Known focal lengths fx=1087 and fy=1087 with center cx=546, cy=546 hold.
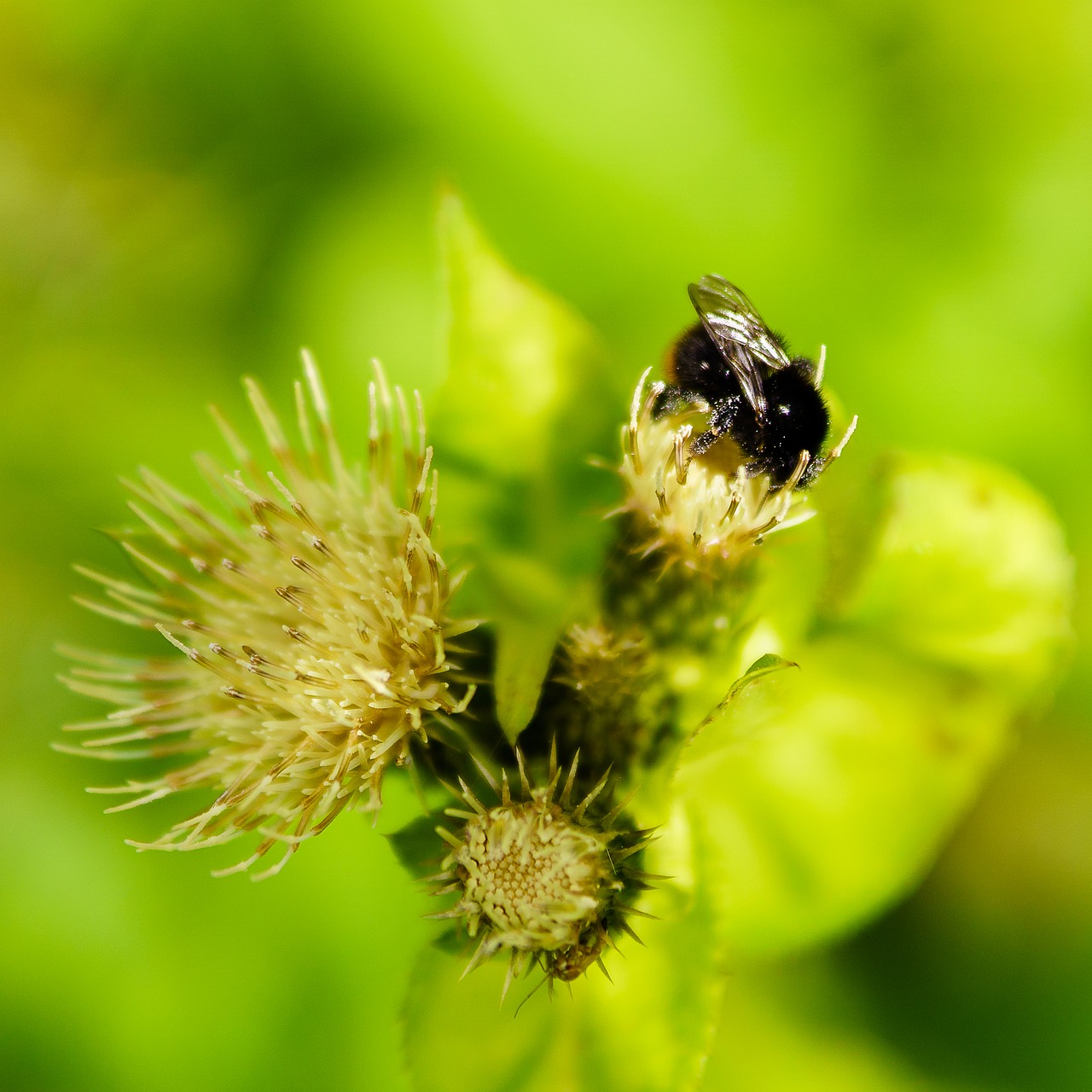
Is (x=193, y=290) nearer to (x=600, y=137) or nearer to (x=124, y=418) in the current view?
(x=124, y=418)

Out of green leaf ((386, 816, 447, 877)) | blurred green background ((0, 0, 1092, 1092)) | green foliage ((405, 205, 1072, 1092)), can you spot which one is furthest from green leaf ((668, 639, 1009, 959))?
green leaf ((386, 816, 447, 877))

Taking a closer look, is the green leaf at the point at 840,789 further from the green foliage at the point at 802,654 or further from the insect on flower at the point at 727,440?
the insect on flower at the point at 727,440

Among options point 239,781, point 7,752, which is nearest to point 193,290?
point 7,752

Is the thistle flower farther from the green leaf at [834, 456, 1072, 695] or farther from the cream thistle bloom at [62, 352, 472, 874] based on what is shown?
the green leaf at [834, 456, 1072, 695]

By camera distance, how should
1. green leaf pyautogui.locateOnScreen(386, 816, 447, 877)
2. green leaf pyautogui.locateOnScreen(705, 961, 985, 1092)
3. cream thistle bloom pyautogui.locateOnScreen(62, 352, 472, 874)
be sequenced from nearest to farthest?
1. green leaf pyautogui.locateOnScreen(386, 816, 447, 877)
2. cream thistle bloom pyautogui.locateOnScreen(62, 352, 472, 874)
3. green leaf pyautogui.locateOnScreen(705, 961, 985, 1092)

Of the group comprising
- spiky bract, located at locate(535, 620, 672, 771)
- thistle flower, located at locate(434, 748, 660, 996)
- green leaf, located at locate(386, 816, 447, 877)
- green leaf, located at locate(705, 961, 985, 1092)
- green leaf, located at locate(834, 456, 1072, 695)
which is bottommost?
green leaf, located at locate(705, 961, 985, 1092)

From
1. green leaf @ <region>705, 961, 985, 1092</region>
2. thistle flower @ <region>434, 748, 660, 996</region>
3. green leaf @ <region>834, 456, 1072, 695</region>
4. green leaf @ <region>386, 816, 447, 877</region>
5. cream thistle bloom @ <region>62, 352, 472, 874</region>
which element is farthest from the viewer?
green leaf @ <region>705, 961, 985, 1092</region>

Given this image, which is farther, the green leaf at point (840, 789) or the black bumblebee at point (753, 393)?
the green leaf at point (840, 789)

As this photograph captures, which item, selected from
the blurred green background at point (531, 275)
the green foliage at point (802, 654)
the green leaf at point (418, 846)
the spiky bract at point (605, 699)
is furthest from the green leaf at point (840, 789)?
the green leaf at point (418, 846)

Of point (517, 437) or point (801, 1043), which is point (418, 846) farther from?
point (801, 1043)
